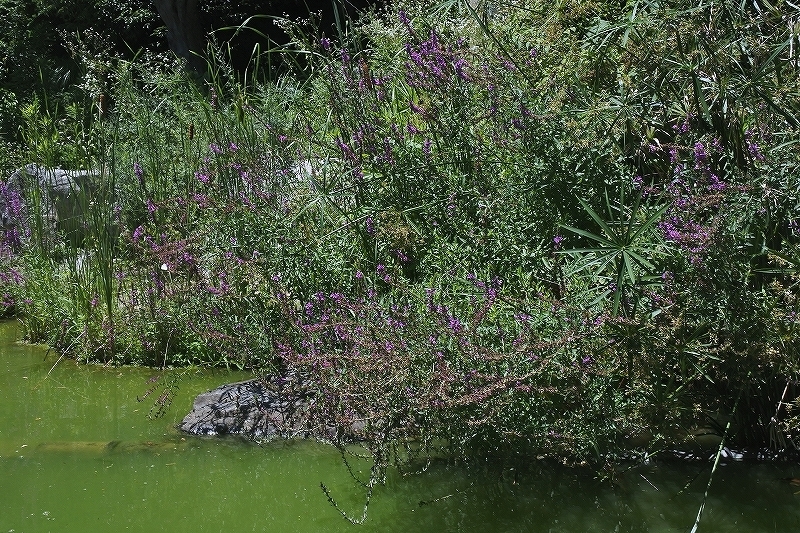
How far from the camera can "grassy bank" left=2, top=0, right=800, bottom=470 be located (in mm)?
3375

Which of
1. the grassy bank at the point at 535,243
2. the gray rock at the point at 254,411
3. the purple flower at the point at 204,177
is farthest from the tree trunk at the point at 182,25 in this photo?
the gray rock at the point at 254,411

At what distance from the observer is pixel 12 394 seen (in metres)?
5.09

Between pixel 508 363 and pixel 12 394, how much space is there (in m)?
3.02

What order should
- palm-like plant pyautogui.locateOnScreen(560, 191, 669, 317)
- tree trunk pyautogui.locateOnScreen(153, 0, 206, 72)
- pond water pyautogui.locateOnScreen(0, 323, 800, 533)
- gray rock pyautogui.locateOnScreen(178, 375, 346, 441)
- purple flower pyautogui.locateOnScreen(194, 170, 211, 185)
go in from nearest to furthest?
1. palm-like plant pyautogui.locateOnScreen(560, 191, 669, 317)
2. pond water pyautogui.locateOnScreen(0, 323, 800, 533)
3. gray rock pyautogui.locateOnScreen(178, 375, 346, 441)
4. purple flower pyautogui.locateOnScreen(194, 170, 211, 185)
5. tree trunk pyautogui.locateOnScreen(153, 0, 206, 72)

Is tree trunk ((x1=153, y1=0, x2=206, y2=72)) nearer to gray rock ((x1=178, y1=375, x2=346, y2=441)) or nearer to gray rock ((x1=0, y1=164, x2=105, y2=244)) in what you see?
gray rock ((x1=0, y1=164, x2=105, y2=244))

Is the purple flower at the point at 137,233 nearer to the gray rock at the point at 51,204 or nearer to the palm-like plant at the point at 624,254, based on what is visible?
the gray rock at the point at 51,204

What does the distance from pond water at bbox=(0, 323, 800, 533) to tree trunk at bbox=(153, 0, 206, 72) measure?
9396 millimetres

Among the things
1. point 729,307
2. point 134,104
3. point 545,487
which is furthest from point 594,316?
point 134,104

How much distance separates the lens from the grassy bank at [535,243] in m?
3.38

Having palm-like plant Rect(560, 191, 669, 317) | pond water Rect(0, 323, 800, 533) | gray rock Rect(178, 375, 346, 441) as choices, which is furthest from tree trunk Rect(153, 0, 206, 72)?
palm-like plant Rect(560, 191, 669, 317)

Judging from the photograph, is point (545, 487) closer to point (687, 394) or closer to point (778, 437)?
point (687, 394)

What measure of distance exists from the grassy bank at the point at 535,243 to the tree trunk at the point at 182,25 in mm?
8232

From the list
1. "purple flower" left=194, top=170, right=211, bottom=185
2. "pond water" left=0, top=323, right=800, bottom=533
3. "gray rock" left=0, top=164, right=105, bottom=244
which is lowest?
"pond water" left=0, top=323, right=800, bottom=533

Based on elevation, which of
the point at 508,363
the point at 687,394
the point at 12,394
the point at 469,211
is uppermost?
the point at 469,211
